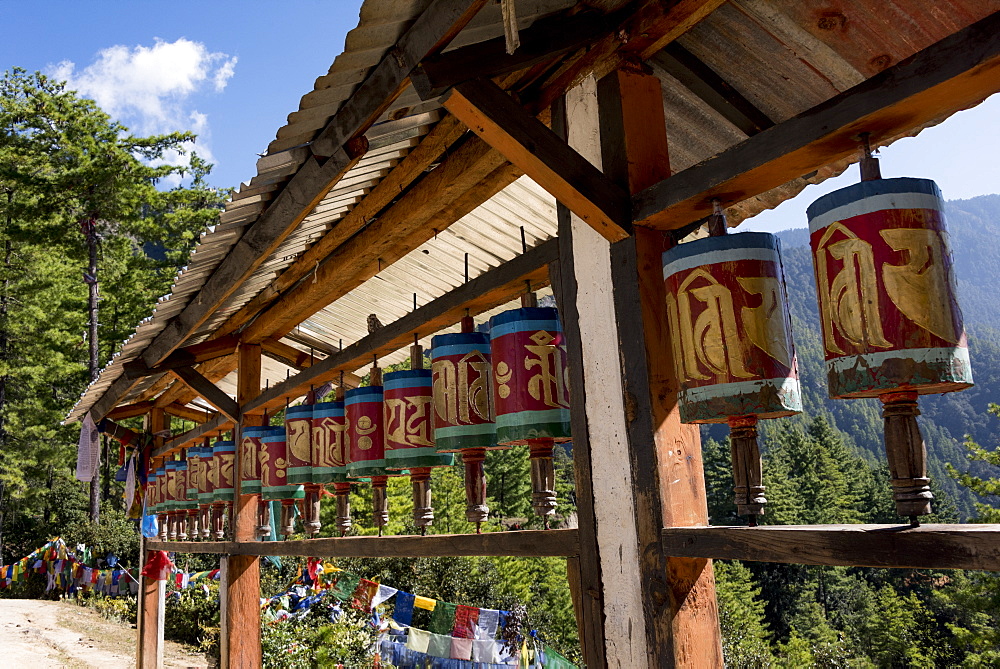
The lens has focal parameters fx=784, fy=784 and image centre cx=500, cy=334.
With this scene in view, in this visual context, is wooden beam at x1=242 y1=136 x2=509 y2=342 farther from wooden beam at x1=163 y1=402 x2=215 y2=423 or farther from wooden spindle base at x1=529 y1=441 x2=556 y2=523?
wooden beam at x1=163 y1=402 x2=215 y2=423

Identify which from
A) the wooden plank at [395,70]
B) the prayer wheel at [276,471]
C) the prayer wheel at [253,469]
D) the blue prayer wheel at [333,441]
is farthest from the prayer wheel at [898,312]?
the prayer wheel at [253,469]

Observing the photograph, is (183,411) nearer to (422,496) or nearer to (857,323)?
(422,496)

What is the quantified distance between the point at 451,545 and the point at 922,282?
180cm

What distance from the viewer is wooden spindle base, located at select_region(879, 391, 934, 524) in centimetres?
148

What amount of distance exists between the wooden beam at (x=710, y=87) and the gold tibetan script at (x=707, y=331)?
3.14 ft

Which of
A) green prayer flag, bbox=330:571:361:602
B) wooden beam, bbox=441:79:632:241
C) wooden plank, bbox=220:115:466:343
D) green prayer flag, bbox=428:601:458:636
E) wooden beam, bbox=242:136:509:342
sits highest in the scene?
wooden plank, bbox=220:115:466:343

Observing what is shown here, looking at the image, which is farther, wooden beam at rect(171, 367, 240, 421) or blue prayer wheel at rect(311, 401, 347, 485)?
wooden beam at rect(171, 367, 240, 421)

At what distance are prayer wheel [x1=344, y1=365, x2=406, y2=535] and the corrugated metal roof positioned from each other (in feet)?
2.74

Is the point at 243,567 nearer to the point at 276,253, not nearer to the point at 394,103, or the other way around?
the point at 276,253

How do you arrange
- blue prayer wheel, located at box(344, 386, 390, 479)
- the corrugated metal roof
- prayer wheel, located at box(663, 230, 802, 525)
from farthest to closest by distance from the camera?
blue prayer wheel, located at box(344, 386, 390, 479)
the corrugated metal roof
prayer wheel, located at box(663, 230, 802, 525)

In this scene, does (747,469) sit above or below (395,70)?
below

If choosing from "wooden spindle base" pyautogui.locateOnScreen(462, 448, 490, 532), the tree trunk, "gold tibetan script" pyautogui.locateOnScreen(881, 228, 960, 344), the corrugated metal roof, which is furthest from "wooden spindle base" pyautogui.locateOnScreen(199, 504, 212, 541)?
the tree trunk

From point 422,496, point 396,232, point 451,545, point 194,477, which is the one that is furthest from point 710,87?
point 194,477

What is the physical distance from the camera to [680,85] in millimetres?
2645
